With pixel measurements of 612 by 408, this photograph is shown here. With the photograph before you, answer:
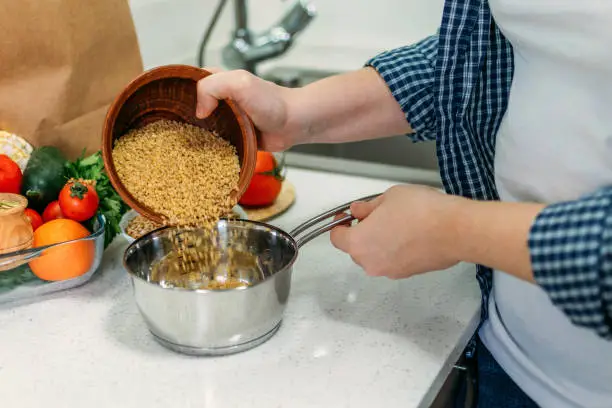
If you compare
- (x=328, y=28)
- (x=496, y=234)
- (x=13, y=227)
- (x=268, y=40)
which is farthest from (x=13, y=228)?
(x=328, y=28)

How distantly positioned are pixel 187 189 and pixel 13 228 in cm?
22

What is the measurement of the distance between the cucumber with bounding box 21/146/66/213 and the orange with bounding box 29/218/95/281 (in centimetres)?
7

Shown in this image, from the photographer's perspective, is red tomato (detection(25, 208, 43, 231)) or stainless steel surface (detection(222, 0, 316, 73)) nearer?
red tomato (detection(25, 208, 43, 231))

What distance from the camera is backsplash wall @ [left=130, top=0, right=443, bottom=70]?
181 cm

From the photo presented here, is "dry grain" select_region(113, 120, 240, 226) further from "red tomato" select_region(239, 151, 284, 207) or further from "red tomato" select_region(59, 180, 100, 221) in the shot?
"red tomato" select_region(239, 151, 284, 207)

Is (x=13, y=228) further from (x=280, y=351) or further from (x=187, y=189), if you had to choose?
(x=280, y=351)

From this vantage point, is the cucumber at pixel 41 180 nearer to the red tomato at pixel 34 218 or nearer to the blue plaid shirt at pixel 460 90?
the red tomato at pixel 34 218

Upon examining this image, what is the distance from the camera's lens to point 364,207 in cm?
88

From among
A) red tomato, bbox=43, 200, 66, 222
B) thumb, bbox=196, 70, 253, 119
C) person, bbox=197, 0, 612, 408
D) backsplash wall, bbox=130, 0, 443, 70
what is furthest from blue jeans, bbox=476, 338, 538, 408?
backsplash wall, bbox=130, 0, 443, 70

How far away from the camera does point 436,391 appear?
817 millimetres

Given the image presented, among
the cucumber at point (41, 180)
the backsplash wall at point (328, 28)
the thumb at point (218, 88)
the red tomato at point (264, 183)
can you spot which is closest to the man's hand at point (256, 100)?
the thumb at point (218, 88)

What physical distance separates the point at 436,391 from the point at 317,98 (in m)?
0.44

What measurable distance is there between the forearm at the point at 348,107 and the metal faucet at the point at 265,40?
58cm

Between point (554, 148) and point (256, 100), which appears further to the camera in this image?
point (256, 100)
